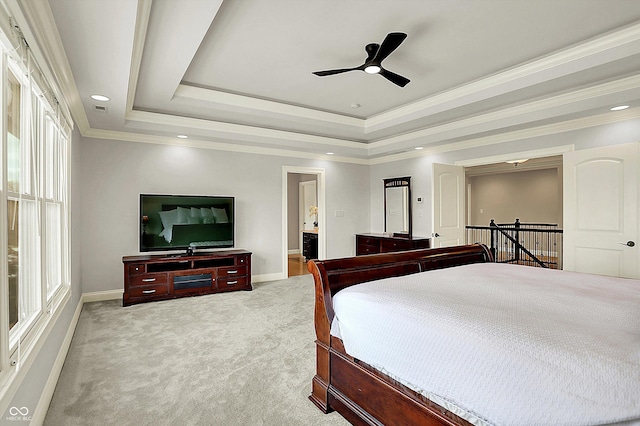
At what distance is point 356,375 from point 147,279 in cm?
357

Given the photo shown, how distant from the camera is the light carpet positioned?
204 cm

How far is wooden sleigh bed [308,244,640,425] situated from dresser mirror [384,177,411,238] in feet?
12.4

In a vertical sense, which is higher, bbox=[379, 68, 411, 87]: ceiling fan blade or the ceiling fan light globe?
the ceiling fan light globe

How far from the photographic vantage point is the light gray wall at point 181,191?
460 cm

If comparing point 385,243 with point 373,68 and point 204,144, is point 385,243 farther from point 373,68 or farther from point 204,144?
point 373,68

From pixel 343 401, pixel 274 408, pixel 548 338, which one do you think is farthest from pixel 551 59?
pixel 274 408

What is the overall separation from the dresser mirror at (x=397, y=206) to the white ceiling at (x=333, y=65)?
1390mm

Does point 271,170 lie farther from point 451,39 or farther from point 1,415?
point 1,415

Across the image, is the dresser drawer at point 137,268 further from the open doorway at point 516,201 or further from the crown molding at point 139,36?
the open doorway at point 516,201

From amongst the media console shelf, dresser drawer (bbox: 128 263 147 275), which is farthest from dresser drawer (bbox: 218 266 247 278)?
dresser drawer (bbox: 128 263 147 275)

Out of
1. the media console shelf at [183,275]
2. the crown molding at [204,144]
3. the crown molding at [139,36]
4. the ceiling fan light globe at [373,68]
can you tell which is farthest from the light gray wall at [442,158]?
the crown molding at [139,36]

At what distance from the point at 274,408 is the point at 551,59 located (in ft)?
11.9

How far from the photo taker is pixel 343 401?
76.4 inches

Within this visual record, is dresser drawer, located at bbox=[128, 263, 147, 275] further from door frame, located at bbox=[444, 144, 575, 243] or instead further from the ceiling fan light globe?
door frame, located at bbox=[444, 144, 575, 243]
